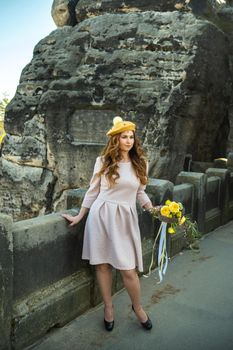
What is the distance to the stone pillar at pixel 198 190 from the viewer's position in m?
5.72

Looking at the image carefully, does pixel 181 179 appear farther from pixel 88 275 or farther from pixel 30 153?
pixel 30 153

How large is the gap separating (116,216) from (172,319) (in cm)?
110

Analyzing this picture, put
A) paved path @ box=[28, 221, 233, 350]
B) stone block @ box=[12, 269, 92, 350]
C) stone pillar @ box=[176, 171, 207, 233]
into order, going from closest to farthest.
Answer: stone block @ box=[12, 269, 92, 350], paved path @ box=[28, 221, 233, 350], stone pillar @ box=[176, 171, 207, 233]

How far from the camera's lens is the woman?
2.90 metres

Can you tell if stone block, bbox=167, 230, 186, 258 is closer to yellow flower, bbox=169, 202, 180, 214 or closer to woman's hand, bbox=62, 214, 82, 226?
yellow flower, bbox=169, 202, 180, 214

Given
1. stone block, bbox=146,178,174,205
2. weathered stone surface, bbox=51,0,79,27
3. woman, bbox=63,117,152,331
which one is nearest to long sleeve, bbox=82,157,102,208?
woman, bbox=63,117,152,331

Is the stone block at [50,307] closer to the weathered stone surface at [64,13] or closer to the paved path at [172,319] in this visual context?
the paved path at [172,319]

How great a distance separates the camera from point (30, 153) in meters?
9.97

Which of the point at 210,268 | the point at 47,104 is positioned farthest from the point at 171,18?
the point at 210,268

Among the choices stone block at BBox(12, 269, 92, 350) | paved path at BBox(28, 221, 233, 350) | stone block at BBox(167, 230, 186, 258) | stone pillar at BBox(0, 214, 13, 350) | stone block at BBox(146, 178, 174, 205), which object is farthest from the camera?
stone block at BBox(167, 230, 186, 258)

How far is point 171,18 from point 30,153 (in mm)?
4918

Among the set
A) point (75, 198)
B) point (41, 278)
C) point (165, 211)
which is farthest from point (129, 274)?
point (75, 198)

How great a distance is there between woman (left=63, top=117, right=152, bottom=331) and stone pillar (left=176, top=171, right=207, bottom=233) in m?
2.84

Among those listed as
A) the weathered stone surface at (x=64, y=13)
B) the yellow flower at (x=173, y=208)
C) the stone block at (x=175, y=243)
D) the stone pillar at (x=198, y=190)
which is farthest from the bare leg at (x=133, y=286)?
the weathered stone surface at (x=64, y=13)
